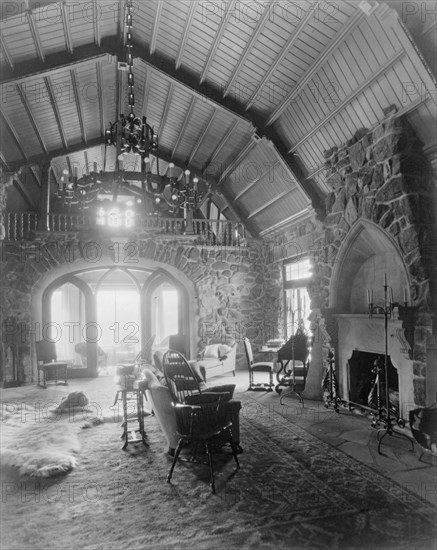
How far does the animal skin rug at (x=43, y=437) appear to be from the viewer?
13.3 feet

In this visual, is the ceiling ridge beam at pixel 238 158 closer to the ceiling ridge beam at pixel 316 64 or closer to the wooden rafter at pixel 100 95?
the ceiling ridge beam at pixel 316 64

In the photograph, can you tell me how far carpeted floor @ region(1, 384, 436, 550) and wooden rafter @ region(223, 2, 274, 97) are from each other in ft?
17.5

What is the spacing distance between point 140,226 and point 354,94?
5745 mm

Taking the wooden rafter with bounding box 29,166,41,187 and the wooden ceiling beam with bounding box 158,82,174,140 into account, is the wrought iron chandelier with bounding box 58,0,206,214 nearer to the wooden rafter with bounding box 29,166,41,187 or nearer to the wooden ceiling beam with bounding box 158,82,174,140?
the wooden ceiling beam with bounding box 158,82,174,140

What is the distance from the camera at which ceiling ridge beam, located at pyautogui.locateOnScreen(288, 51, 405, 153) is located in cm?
453

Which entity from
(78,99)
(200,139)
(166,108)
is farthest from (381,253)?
(78,99)

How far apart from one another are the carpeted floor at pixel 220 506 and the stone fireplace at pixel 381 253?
1615 mm

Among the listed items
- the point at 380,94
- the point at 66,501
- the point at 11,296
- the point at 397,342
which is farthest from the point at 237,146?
the point at 66,501

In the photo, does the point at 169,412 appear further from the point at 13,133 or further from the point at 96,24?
the point at 13,133

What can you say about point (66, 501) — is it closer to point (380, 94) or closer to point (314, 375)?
point (314, 375)

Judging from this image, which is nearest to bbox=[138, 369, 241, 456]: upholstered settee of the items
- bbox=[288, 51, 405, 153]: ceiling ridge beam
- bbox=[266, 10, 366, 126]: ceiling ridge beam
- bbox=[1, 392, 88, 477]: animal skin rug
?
bbox=[1, 392, 88, 477]: animal skin rug

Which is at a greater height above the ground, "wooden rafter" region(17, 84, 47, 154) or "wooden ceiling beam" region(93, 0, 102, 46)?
"wooden ceiling beam" region(93, 0, 102, 46)

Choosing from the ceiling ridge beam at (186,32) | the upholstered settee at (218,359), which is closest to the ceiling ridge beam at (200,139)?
the ceiling ridge beam at (186,32)

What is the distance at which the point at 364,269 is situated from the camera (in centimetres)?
622
